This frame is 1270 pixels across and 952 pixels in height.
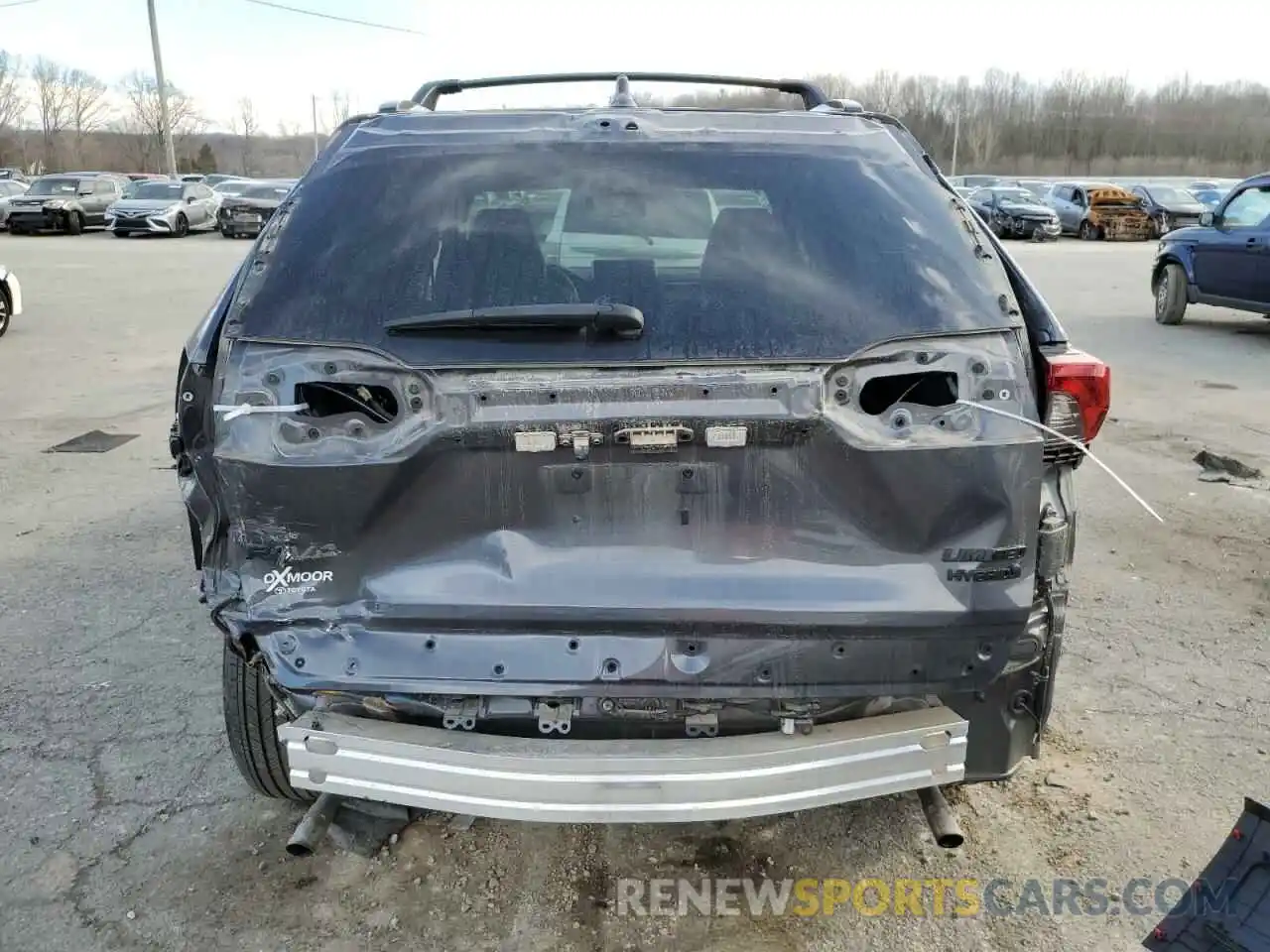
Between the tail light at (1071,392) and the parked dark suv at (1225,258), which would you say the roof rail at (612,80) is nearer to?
the tail light at (1071,392)

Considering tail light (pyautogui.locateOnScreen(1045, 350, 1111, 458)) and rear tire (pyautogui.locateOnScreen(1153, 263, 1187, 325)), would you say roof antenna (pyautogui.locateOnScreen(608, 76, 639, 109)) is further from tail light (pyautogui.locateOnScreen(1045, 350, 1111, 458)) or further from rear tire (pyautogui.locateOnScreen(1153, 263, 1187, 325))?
rear tire (pyautogui.locateOnScreen(1153, 263, 1187, 325))

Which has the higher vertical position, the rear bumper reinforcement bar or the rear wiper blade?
the rear wiper blade

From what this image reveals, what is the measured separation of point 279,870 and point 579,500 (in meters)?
1.44

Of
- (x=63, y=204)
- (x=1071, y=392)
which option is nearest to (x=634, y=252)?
(x=1071, y=392)

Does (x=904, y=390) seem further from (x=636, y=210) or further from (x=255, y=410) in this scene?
(x=255, y=410)

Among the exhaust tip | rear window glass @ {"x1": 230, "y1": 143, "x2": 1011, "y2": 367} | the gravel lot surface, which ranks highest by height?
rear window glass @ {"x1": 230, "y1": 143, "x2": 1011, "y2": 367}

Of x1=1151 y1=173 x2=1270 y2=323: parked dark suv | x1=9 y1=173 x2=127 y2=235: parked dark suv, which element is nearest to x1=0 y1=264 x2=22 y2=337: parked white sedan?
x1=1151 y1=173 x2=1270 y2=323: parked dark suv

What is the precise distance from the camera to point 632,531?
218 centimetres

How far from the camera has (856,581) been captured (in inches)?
85.3

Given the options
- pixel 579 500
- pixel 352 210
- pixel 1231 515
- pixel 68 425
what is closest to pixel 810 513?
pixel 579 500

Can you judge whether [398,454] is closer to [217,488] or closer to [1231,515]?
[217,488]

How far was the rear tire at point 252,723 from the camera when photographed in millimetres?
2672

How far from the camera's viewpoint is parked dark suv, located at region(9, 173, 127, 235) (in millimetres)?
28281

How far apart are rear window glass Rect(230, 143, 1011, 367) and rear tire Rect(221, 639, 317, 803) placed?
3.20ft
